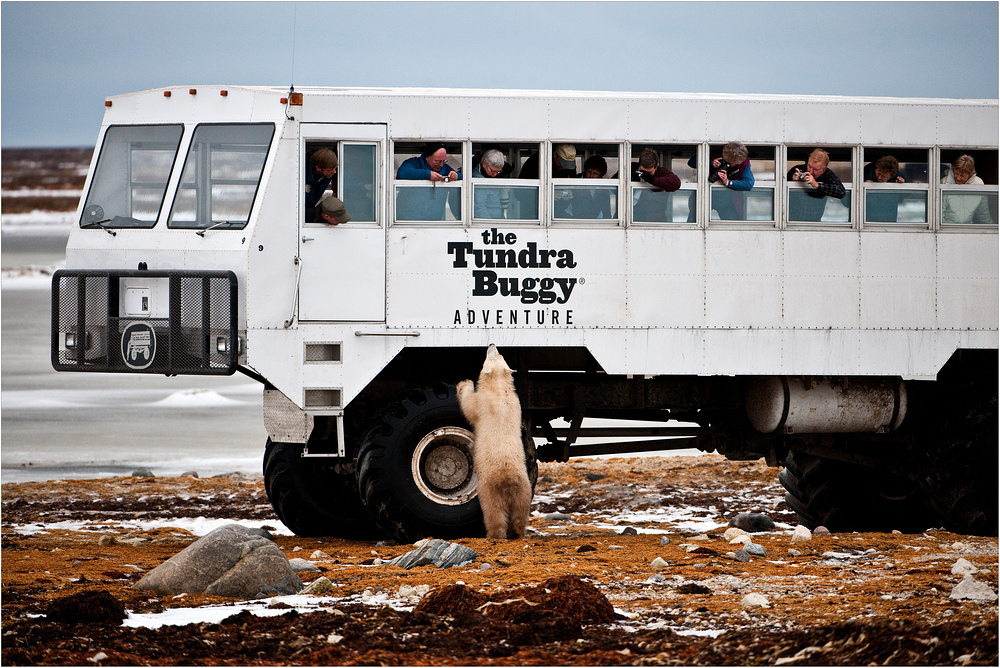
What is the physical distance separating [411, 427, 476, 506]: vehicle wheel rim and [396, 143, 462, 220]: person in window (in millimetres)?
1842

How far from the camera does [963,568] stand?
7.94 m

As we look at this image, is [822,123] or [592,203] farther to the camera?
[822,123]

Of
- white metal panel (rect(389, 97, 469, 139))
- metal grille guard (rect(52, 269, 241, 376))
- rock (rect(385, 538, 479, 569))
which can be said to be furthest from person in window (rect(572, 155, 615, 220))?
rock (rect(385, 538, 479, 569))

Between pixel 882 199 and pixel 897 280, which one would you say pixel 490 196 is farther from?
pixel 897 280

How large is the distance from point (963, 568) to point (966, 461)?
247 cm

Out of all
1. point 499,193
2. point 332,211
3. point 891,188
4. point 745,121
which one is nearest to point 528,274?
point 499,193

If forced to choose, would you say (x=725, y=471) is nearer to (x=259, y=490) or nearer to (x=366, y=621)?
(x=259, y=490)

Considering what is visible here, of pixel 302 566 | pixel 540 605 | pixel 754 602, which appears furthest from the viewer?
pixel 302 566

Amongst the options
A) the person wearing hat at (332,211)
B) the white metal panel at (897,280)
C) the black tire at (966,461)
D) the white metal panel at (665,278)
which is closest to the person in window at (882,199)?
the white metal panel at (897,280)

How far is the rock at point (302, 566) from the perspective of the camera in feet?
26.5

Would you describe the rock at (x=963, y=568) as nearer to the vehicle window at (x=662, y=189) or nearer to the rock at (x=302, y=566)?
the vehicle window at (x=662, y=189)

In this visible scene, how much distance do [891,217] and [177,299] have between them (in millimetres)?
6305

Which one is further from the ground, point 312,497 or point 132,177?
point 132,177

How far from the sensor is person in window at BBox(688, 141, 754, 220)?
9906 millimetres
